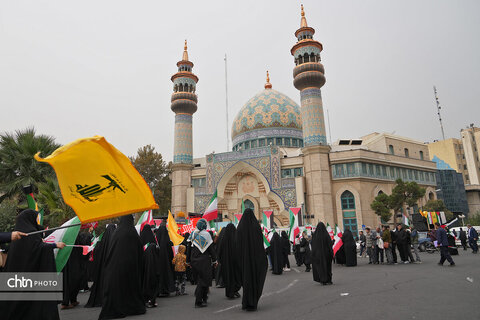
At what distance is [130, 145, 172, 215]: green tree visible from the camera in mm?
30562

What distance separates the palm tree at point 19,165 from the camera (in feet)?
37.1

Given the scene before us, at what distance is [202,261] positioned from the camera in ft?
17.4

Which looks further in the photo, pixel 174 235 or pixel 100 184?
pixel 174 235

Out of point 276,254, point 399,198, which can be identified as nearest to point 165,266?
point 276,254

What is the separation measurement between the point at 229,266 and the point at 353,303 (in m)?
2.31

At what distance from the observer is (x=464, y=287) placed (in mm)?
5508

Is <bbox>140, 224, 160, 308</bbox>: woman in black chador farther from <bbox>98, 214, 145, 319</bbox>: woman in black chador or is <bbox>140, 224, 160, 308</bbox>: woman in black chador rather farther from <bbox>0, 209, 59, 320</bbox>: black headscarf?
<bbox>0, 209, 59, 320</bbox>: black headscarf

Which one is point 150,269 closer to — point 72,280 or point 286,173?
point 72,280

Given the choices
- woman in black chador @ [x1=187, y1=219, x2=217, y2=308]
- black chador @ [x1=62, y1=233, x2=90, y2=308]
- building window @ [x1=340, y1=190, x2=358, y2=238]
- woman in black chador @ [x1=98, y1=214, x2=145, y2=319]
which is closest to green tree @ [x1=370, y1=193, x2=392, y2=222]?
building window @ [x1=340, y1=190, x2=358, y2=238]

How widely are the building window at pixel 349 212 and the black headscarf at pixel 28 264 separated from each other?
22.2 meters

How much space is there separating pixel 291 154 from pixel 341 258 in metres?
17.7

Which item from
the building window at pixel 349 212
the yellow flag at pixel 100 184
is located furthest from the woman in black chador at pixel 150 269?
the building window at pixel 349 212

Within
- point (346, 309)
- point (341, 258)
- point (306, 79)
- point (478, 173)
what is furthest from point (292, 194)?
point (478, 173)

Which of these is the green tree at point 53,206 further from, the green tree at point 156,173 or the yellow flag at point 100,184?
the green tree at point 156,173
